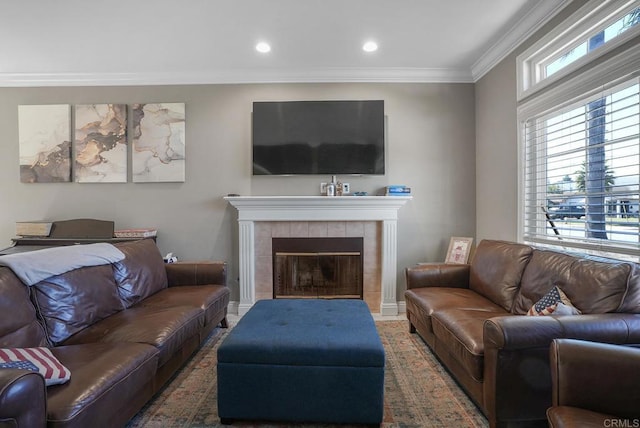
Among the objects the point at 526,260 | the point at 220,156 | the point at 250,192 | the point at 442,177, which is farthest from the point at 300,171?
the point at 526,260

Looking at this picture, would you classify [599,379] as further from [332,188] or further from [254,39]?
[254,39]

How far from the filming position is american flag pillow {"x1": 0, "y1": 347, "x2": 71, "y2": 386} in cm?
130

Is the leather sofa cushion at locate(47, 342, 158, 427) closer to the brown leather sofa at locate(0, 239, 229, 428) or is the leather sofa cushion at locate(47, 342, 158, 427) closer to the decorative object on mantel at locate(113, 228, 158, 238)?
the brown leather sofa at locate(0, 239, 229, 428)

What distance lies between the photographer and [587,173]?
2.36 m

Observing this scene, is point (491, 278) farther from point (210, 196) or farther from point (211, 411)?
point (210, 196)

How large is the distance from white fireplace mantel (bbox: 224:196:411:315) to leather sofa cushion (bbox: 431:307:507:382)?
1.33 meters

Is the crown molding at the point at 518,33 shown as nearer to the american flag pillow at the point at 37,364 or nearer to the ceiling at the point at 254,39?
the ceiling at the point at 254,39

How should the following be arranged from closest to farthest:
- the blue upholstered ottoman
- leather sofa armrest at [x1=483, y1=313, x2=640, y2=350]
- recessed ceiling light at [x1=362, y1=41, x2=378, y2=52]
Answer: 1. leather sofa armrest at [x1=483, y1=313, x2=640, y2=350]
2. the blue upholstered ottoman
3. recessed ceiling light at [x1=362, y1=41, x2=378, y2=52]

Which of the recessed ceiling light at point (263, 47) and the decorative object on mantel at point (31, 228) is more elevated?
the recessed ceiling light at point (263, 47)

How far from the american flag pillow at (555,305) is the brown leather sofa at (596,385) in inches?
20.8

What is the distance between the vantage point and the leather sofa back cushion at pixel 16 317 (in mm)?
1574

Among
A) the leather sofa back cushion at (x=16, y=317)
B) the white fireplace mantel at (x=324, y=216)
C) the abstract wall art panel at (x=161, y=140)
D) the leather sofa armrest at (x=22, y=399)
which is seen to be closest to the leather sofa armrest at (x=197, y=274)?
the white fireplace mantel at (x=324, y=216)

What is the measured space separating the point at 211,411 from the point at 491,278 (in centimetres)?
234

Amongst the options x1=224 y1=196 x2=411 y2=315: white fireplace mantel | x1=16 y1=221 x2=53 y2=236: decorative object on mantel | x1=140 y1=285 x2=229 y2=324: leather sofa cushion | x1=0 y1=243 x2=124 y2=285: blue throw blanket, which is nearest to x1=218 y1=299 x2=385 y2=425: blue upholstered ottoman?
x1=140 y1=285 x2=229 y2=324: leather sofa cushion
